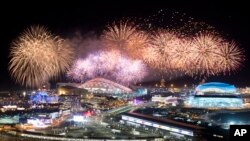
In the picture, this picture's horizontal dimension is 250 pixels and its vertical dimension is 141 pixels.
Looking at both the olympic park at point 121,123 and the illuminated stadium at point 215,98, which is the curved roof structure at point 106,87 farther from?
the illuminated stadium at point 215,98

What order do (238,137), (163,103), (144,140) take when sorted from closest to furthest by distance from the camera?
(238,137) < (144,140) < (163,103)

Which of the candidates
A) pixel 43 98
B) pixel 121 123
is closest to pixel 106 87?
pixel 43 98

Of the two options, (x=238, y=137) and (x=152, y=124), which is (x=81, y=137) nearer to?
(x=152, y=124)

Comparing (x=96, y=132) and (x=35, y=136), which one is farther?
(x=96, y=132)

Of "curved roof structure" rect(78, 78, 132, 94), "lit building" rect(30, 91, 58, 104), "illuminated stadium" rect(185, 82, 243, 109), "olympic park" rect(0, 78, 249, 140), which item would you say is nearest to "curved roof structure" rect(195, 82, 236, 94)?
"illuminated stadium" rect(185, 82, 243, 109)

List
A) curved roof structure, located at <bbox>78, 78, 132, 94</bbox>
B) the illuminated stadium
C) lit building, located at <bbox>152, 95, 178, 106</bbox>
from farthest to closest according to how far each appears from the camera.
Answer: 1. curved roof structure, located at <bbox>78, 78, 132, 94</bbox>
2. lit building, located at <bbox>152, 95, 178, 106</bbox>
3. the illuminated stadium

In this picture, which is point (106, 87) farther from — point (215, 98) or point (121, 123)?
point (121, 123)

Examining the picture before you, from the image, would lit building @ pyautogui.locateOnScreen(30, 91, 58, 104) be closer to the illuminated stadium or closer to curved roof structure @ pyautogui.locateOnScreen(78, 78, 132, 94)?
curved roof structure @ pyautogui.locateOnScreen(78, 78, 132, 94)

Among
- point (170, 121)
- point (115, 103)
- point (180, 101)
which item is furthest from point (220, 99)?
point (170, 121)

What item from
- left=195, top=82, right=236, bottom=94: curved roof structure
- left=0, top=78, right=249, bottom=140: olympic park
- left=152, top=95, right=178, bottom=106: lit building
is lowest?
left=0, top=78, right=249, bottom=140: olympic park
